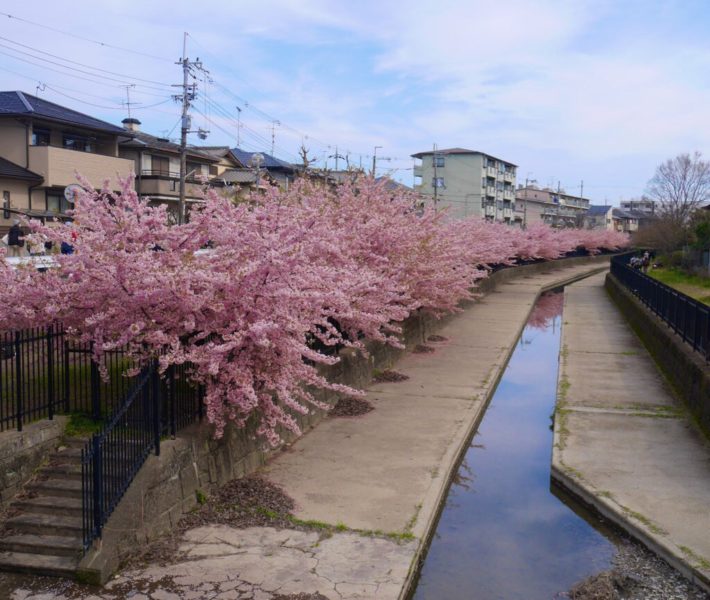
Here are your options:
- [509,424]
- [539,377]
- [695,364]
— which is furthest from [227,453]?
[539,377]

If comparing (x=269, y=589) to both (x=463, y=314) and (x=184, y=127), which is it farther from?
(x=184, y=127)

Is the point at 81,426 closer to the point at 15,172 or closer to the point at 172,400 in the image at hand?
the point at 172,400

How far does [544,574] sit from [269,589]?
3.20 metres

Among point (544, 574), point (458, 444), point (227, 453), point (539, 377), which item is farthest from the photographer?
point (539, 377)

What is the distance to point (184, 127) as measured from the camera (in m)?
33.2

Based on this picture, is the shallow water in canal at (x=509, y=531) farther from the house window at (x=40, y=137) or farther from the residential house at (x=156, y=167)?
the residential house at (x=156, y=167)

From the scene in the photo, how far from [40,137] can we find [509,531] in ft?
99.6

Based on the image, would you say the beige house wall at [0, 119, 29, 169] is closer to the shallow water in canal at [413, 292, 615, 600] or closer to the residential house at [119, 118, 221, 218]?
the residential house at [119, 118, 221, 218]

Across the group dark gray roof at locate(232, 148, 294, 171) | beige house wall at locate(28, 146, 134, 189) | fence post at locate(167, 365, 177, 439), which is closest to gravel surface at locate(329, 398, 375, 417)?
fence post at locate(167, 365, 177, 439)

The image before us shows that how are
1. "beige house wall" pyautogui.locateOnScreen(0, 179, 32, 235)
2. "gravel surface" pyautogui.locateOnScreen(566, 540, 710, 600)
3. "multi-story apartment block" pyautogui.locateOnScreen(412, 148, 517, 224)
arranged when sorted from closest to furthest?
"gravel surface" pyautogui.locateOnScreen(566, 540, 710, 600) < "beige house wall" pyautogui.locateOnScreen(0, 179, 32, 235) < "multi-story apartment block" pyautogui.locateOnScreen(412, 148, 517, 224)

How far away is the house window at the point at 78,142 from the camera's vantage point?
34525mm

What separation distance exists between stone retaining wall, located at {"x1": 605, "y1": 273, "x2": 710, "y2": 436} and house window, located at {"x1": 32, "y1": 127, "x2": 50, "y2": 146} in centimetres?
2611

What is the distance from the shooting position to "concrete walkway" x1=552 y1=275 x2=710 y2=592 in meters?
8.39

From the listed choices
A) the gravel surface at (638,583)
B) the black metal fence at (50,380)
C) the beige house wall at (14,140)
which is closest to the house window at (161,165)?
the beige house wall at (14,140)
